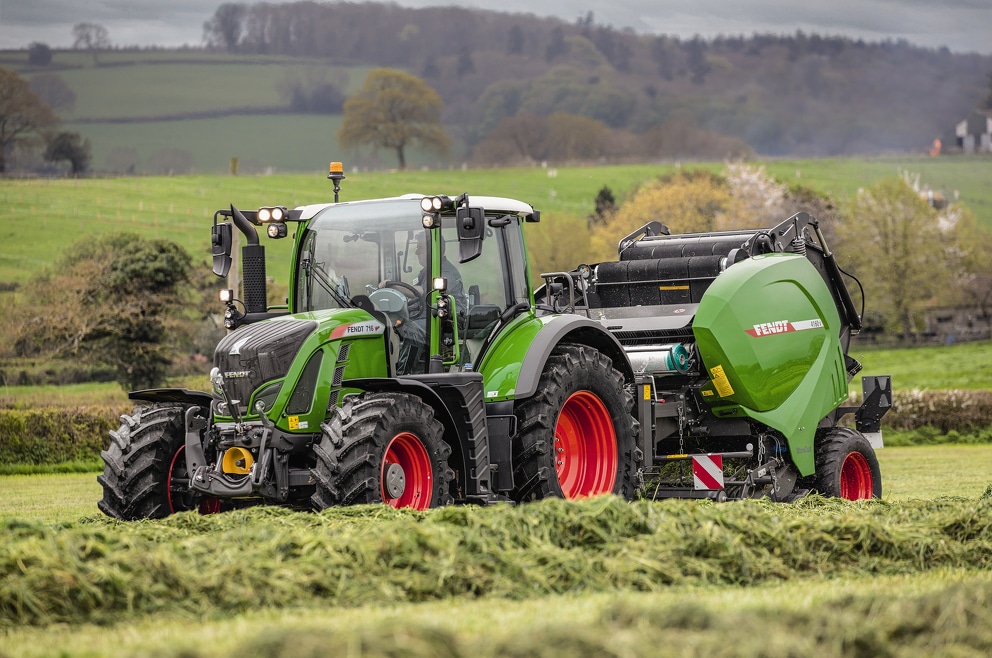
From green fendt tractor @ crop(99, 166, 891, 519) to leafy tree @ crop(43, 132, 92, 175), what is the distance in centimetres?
7471

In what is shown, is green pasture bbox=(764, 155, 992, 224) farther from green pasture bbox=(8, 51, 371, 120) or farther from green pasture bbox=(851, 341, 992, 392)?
green pasture bbox=(8, 51, 371, 120)

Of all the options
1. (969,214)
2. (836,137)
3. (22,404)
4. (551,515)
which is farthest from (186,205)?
(836,137)

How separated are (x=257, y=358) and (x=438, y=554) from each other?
2912mm

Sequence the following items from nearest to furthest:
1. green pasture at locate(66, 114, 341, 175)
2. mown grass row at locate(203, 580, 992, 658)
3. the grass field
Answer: mown grass row at locate(203, 580, 992, 658) < the grass field < green pasture at locate(66, 114, 341, 175)

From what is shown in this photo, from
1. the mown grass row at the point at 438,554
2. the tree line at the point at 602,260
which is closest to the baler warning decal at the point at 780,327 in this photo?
the mown grass row at the point at 438,554

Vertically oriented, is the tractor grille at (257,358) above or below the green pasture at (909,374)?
above

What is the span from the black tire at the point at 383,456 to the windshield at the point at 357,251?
1.36 meters

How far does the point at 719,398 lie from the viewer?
12.2 meters

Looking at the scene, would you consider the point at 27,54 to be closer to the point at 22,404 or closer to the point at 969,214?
the point at 969,214

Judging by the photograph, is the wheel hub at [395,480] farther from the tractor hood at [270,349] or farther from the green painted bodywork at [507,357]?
the green painted bodywork at [507,357]

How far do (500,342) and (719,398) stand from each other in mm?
2884

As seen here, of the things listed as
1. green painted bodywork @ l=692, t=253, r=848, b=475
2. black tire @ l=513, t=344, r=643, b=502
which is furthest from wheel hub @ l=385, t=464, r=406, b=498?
green painted bodywork @ l=692, t=253, r=848, b=475

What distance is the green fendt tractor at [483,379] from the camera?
30.3 ft

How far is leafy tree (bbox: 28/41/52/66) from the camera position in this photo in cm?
9275
